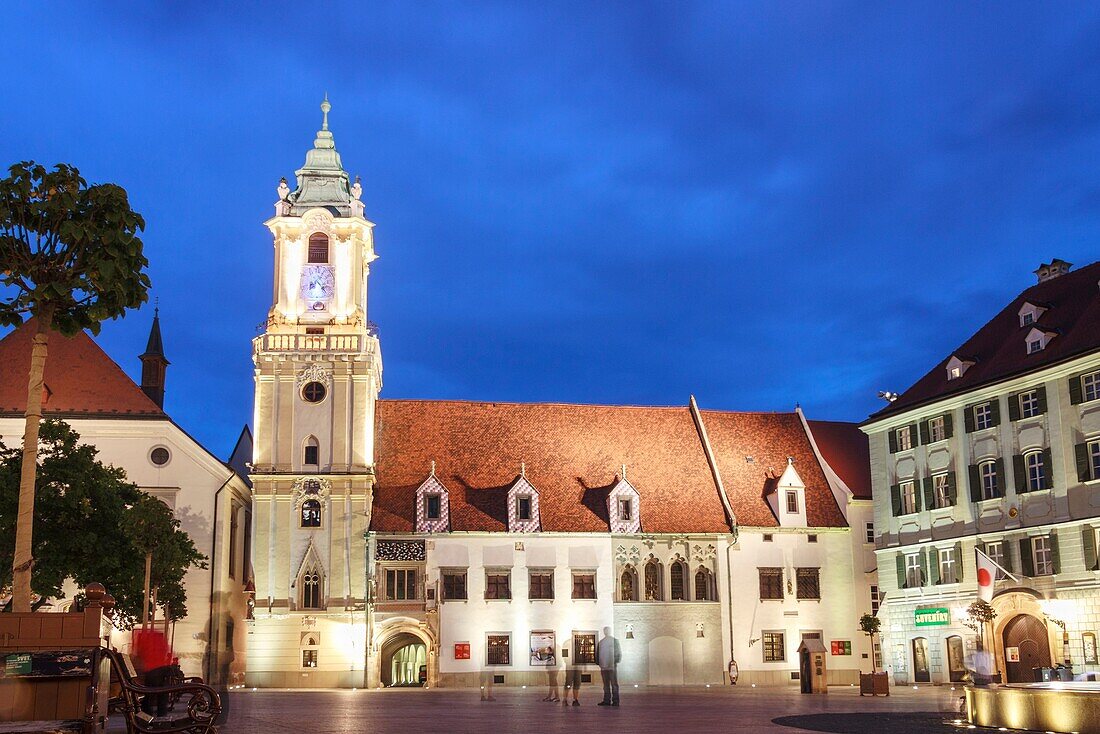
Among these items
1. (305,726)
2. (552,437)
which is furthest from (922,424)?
(305,726)

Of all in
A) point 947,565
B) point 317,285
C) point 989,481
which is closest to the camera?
point 989,481

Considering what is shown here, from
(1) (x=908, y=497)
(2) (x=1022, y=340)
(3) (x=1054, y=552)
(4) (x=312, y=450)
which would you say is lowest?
(3) (x=1054, y=552)

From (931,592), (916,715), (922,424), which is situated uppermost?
(922,424)

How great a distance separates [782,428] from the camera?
71.7 m

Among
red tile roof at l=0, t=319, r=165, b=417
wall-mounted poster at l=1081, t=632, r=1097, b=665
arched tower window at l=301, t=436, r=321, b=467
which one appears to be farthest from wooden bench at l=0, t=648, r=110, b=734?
red tile roof at l=0, t=319, r=165, b=417

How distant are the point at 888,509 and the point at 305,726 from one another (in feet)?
128

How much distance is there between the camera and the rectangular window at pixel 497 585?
203ft

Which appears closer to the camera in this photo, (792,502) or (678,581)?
(678,581)

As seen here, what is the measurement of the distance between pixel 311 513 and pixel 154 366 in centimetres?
2197

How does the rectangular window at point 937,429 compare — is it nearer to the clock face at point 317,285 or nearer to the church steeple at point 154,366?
the clock face at point 317,285

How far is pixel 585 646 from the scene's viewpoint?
62219 mm

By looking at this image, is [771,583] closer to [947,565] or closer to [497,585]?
[947,565]

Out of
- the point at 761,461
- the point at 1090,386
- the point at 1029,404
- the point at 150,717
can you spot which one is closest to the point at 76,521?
the point at 150,717

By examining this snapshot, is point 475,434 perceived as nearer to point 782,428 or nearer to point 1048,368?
point 782,428
